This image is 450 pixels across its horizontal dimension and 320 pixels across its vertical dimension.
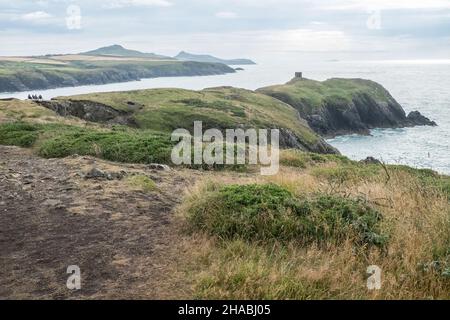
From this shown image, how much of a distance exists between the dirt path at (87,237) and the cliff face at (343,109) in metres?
86.6

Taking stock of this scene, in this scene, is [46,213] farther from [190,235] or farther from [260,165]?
[260,165]

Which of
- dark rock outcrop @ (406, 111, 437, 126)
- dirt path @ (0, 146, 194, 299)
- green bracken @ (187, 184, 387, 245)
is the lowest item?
dark rock outcrop @ (406, 111, 437, 126)

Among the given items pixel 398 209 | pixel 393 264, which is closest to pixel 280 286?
pixel 393 264

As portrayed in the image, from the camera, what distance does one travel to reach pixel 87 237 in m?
8.53

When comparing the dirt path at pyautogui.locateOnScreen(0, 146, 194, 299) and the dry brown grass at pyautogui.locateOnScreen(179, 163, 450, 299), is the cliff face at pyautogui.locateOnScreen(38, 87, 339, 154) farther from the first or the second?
the dry brown grass at pyautogui.locateOnScreen(179, 163, 450, 299)

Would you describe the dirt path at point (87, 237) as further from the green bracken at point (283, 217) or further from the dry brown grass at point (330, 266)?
the green bracken at point (283, 217)

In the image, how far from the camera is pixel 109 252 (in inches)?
307

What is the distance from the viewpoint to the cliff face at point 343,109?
9894cm

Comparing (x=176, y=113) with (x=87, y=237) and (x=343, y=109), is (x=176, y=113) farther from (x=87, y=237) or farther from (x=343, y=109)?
(x=343, y=109)

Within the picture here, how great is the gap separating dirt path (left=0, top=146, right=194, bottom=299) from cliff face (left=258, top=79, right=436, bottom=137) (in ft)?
284

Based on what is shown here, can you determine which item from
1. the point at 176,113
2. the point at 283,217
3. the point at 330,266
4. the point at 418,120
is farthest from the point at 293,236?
the point at 418,120

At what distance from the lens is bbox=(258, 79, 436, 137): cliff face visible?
325ft

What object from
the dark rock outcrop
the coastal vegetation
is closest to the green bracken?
the coastal vegetation
